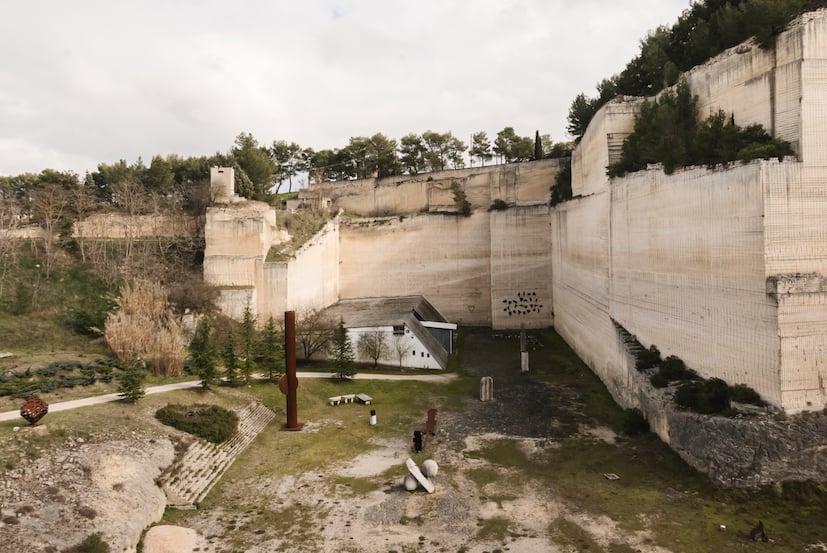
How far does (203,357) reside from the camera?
20.2m

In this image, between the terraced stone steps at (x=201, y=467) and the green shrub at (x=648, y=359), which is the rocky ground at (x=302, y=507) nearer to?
the terraced stone steps at (x=201, y=467)

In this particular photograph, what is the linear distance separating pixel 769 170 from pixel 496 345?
2146 centimetres

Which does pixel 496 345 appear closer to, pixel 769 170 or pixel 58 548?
pixel 769 170

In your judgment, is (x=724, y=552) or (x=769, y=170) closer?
(x=724, y=552)

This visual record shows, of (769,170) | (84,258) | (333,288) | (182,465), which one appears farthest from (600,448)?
(84,258)

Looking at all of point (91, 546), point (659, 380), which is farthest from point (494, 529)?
point (91, 546)

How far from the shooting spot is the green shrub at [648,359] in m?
18.6

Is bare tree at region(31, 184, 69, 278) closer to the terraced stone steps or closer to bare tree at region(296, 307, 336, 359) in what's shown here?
bare tree at region(296, 307, 336, 359)

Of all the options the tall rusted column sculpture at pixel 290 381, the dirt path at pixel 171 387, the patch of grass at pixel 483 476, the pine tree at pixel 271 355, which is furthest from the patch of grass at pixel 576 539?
the pine tree at pixel 271 355

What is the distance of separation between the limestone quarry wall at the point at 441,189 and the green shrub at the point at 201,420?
28.7 meters

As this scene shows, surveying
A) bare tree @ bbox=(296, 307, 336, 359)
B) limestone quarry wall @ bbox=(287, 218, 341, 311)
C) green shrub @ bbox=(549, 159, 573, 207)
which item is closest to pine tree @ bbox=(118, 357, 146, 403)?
bare tree @ bbox=(296, 307, 336, 359)

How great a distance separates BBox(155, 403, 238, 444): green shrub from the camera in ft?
54.8

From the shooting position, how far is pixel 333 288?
3847 centimetres

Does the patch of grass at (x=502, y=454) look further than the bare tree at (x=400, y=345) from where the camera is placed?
No
